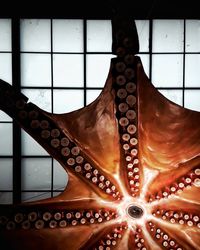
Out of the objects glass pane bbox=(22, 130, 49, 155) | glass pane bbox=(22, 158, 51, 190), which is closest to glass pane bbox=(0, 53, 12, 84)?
glass pane bbox=(22, 130, 49, 155)

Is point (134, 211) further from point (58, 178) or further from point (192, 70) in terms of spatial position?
point (192, 70)

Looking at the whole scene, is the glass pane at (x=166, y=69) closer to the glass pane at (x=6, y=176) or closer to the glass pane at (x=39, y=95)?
the glass pane at (x=39, y=95)

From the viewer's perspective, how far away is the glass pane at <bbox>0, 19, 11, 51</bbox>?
4324mm

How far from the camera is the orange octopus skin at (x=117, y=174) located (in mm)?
2014

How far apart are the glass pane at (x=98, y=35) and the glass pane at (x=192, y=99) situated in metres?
1.11

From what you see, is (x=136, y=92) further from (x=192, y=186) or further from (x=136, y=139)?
(x=192, y=186)

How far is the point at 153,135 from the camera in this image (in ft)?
6.71

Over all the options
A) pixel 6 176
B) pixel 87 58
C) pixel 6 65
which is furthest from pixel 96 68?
pixel 6 176

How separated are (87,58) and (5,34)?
40.2 inches

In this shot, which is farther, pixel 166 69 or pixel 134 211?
pixel 166 69

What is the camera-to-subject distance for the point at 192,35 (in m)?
4.32
